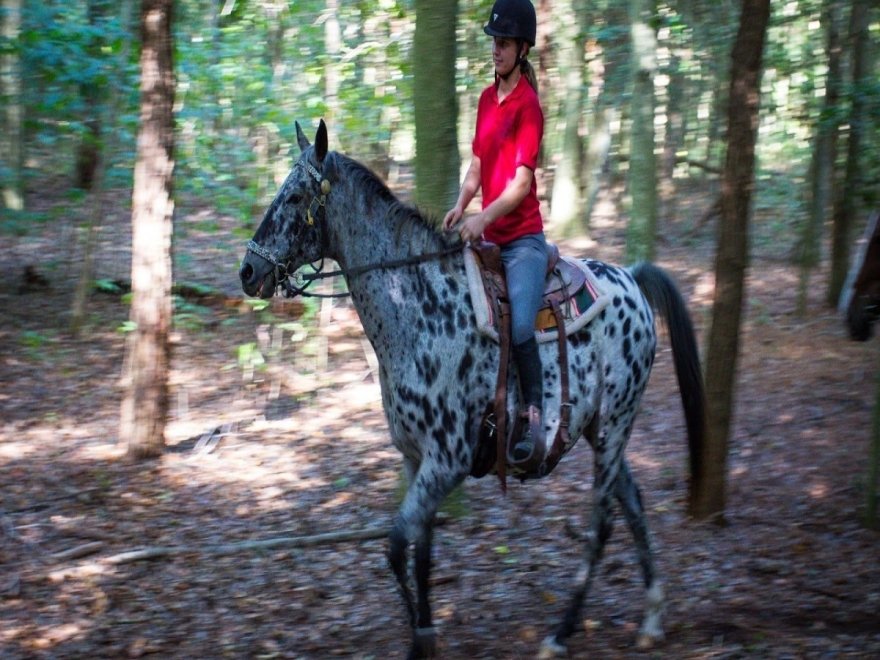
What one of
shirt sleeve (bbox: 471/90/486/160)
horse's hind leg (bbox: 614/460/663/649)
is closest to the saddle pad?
shirt sleeve (bbox: 471/90/486/160)

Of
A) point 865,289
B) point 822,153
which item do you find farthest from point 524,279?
point 822,153

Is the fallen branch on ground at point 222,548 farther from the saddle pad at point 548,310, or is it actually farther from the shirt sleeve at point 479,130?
the shirt sleeve at point 479,130

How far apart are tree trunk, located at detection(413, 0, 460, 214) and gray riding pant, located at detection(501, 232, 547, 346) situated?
1778 mm

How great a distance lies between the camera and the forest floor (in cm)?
569

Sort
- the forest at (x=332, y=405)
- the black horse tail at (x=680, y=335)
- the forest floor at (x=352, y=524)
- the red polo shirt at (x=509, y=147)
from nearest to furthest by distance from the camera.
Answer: the red polo shirt at (x=509, y=147), the forest floor at (x=352, y=524), the forest at (x=332, y=405), the black horse tail at (x=680, y=335)

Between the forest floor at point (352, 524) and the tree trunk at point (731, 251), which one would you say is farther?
the tree trunk at point (731, 251)

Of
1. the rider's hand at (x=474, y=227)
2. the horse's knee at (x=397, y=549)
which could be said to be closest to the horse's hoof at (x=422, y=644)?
the horse's knee at (x=397, y=549)

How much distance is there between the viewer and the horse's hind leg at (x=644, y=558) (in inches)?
218

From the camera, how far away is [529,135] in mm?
5164

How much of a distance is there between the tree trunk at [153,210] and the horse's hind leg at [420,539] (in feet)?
14.4

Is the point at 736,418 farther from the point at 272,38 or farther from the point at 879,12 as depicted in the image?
the point at 272,38

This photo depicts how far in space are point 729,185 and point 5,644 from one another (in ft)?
19.2

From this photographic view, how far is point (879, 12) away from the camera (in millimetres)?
11641

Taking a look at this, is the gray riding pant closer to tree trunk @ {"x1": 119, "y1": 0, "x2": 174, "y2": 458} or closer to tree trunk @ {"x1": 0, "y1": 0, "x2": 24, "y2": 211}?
tree trunk @ {"x1": 119, "y1": 0, "x2": 174, "y2": 458}
